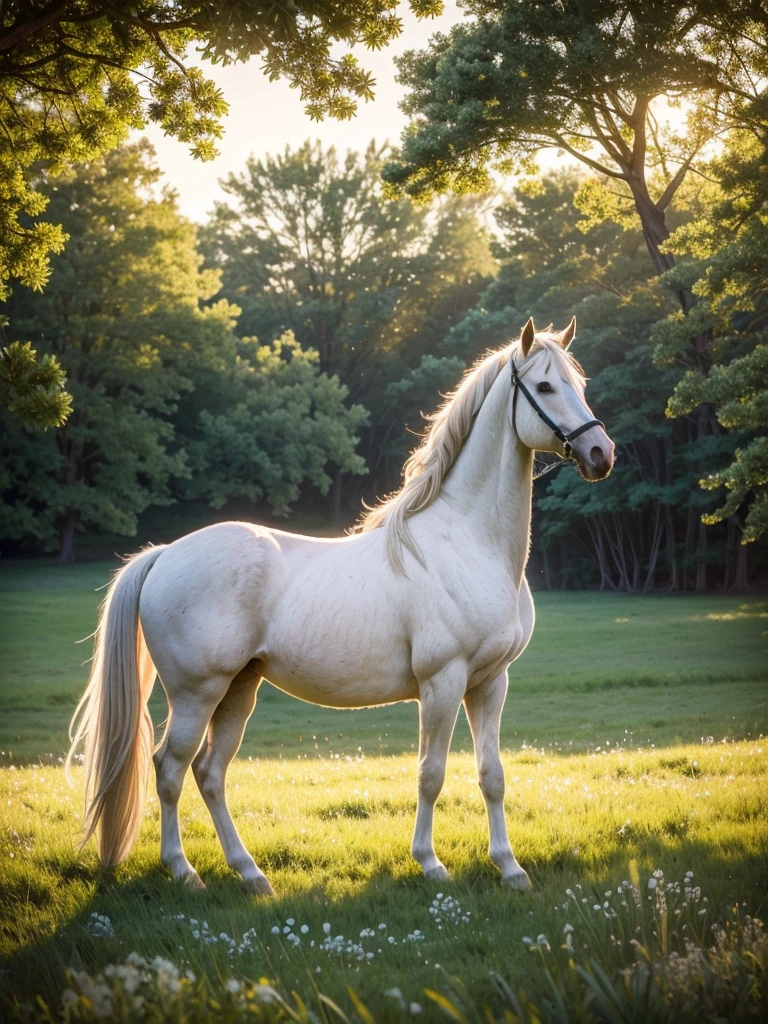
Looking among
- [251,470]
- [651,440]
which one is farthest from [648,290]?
[251,470]

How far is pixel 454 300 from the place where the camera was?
53.2 metres

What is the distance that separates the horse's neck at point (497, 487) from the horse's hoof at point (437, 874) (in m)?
1.74

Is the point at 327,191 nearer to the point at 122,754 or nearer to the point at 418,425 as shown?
the point at 418,425

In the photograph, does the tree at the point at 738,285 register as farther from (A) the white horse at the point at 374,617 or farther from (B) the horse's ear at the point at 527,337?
(B) the horse's ear at the point at 527,337

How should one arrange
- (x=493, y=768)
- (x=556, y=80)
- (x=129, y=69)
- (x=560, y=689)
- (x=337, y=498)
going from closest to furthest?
(x=493, y=768)
(x=129, y=69)
(x=556, y=80)
(x=560, y=689)
(x=337, y=498)

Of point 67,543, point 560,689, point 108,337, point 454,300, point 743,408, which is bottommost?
point 560,689

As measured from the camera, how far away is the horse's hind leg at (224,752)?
5.11 metres

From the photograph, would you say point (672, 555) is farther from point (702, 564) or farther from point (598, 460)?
point (598, 460)

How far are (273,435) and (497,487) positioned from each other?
3680cm

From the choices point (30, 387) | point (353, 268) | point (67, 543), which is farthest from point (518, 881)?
point (353, 268)

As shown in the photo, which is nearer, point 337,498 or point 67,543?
point 67,543

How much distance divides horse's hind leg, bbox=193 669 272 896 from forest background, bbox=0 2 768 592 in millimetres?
2333

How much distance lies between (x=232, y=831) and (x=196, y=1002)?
259 centimetres

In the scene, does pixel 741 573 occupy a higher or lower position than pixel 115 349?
lower
